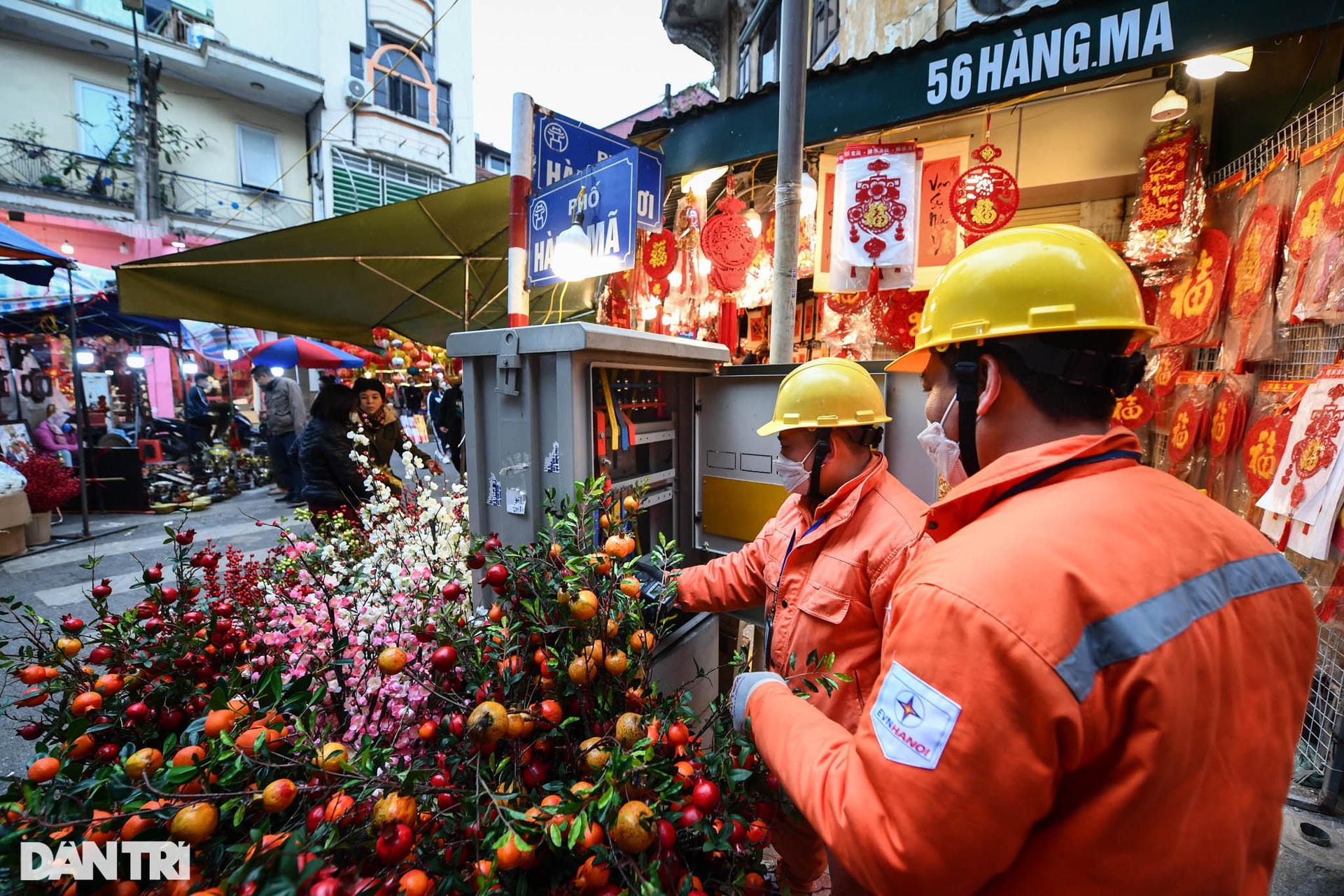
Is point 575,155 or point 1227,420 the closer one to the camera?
point 575,155

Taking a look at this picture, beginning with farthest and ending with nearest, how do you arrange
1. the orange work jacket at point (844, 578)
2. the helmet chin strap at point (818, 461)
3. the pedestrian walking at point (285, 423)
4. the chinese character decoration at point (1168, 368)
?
the pedestrian walking at point (285, 423), the chinese character decoration at point (1168, 368), the helmet chin strap at point (818, 461), the orange work jacket at point (844, 578)

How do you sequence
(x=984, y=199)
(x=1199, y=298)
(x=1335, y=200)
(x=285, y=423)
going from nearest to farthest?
(x=1335, y=200) → (x=1199, y=298) → (x=984, y=199) → (x=285, y=423)

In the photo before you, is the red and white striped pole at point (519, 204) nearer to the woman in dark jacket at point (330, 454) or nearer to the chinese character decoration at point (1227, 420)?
the woman in dark jacket at point (330, 454)

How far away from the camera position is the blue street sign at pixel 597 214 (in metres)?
2.65

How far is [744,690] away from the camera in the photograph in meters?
1.45

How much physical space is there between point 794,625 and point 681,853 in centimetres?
85

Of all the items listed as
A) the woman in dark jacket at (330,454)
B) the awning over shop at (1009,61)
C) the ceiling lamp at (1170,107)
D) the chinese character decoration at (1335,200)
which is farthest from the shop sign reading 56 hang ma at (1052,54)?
the woman in dark jacket at (330,454)

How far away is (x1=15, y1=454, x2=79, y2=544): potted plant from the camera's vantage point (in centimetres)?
675

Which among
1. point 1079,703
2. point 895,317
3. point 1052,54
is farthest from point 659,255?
point 1079,703

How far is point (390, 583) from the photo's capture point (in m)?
1.82

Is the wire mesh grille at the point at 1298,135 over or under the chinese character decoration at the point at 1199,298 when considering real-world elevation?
over

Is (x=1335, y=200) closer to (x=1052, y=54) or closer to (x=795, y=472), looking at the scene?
(x=1052, y=54)

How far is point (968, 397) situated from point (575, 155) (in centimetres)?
275

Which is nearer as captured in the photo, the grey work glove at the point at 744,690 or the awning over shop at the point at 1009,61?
the grey work glove at the point at 744,690
